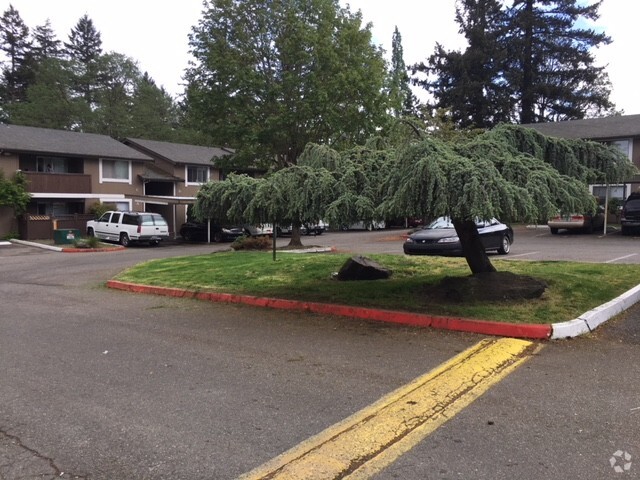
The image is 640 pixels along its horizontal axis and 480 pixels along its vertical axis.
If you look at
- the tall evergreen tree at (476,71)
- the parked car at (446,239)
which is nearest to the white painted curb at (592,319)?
Answer: the parked car at (446,239)

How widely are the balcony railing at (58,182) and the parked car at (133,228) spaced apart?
172 inches

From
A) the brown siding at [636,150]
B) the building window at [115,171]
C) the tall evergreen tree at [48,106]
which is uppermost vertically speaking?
the tall evergreen tree at [48,106]

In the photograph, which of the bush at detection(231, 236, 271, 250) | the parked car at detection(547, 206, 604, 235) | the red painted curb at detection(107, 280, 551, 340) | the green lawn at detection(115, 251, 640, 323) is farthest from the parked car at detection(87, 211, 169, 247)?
the parked car at detection(547, 206, 604, 235)

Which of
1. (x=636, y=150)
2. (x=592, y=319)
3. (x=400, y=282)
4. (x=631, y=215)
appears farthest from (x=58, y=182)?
(x=636, y=150)

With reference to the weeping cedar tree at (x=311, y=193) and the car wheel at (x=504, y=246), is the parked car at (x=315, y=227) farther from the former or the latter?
the car wheel at (x=504, y=246)

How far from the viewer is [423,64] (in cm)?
5206

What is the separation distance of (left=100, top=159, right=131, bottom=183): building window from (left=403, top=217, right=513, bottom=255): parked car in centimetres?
2386

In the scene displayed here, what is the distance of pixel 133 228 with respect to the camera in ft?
89.5

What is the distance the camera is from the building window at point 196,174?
3756 cm

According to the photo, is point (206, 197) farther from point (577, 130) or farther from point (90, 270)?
point (577, 130)

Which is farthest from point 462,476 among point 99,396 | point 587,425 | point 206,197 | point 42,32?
point 42,32

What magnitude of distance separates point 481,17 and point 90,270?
153 feet

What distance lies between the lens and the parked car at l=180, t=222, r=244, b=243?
96.8ft

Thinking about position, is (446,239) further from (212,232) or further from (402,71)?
(402,71)
